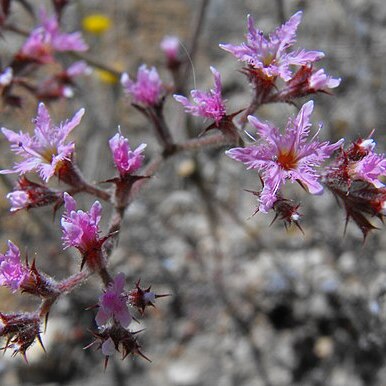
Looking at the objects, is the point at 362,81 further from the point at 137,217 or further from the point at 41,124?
the point at 41,124

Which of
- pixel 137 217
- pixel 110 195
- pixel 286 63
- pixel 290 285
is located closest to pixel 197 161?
pixel 137 217

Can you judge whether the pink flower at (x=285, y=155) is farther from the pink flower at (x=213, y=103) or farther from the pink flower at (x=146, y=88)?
the pink flower at (x=146, y=88)

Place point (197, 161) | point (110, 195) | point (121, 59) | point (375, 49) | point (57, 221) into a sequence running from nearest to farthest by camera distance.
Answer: point (110, 195), point (197, 161), point (57, 221), point (375, 49), point (121, 59)

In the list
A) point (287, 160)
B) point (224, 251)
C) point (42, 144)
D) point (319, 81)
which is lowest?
point (224, 251)

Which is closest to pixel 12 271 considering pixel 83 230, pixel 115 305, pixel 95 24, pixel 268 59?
pixel 83 230

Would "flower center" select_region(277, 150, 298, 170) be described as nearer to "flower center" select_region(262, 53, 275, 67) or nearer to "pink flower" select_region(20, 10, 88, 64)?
"flower center" select_region(262, 53, 275, 67)

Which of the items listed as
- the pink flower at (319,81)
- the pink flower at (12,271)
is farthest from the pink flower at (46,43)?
the pink flower at (319,81)

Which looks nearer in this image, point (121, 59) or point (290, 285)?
point (290, 285)

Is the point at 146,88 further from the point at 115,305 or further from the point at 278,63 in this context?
the point at 115,305
